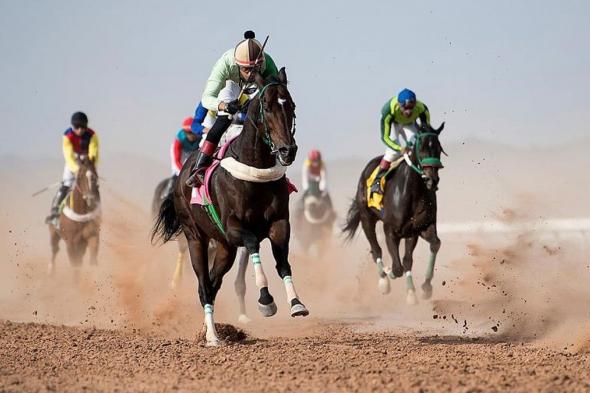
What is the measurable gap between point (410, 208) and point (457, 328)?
1.85m

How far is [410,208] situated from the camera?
43.8ft

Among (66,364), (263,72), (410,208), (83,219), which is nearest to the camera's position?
(66,364)

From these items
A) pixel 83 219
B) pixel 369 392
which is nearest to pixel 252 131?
pixel 369 392

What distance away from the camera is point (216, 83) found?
963cm

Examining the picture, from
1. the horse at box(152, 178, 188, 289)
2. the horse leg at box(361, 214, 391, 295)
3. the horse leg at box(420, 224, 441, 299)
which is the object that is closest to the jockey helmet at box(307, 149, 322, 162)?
the horse at box(152, 178, 188, 289)

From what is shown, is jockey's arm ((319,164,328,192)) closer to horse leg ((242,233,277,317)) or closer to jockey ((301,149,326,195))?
jockey ((301,149,326,195))

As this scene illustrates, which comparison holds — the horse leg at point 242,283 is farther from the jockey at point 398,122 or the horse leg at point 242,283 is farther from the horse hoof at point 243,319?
the jockey at point 398,122

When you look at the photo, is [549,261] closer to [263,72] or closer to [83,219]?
[263,72]

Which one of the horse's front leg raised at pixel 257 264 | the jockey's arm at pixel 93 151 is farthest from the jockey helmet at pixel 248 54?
the jockey's arm at pixel 93 151

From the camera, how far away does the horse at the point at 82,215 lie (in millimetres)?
16766

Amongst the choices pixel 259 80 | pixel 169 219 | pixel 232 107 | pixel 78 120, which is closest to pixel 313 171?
pixel 78 120

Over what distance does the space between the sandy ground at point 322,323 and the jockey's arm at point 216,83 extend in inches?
93.1

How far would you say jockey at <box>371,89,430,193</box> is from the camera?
44.2 feet

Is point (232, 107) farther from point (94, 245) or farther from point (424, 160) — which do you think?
point (94, 245)
